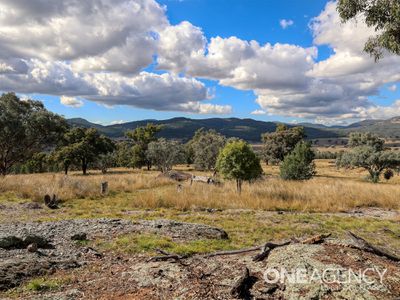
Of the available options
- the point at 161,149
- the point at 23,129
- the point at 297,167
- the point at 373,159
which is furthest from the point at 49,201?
the point at 373,159

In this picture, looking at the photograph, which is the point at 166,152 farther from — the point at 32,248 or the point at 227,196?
the point at 32,248

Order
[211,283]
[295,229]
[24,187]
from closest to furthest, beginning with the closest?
[211,283]
[295,229]
[24,187]

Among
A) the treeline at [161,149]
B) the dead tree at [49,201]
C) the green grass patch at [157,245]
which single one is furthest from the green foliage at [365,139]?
the green grass patch at [157,245]

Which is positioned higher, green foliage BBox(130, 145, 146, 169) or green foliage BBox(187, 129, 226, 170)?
green foliage BBox(187, 129, 226, 170)

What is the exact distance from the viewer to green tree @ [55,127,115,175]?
4928 cm

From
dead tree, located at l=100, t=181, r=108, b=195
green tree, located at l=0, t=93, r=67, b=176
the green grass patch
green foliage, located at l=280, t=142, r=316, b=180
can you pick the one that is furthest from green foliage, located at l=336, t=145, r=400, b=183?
the green grass patch

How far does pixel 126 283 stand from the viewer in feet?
18.9

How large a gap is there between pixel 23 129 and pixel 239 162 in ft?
81.2

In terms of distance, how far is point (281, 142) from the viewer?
204 ft

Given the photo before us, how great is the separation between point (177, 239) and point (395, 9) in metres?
9.22

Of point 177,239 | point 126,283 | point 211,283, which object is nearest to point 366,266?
point 211,283

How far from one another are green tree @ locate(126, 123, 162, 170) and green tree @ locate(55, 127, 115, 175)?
382 inches

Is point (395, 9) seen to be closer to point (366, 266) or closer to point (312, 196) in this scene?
point (366, 266)

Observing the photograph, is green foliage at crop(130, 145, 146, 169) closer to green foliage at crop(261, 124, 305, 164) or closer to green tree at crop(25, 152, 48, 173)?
green tree at crop(25, 152, 48, 173)
